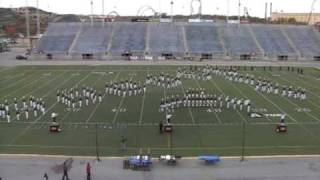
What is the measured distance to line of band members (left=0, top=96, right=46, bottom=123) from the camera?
2531cm

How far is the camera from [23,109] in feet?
88.7

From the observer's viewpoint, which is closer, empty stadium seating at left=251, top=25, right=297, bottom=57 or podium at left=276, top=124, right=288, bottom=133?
podium at left=276, top=124, right=288, bottom=133

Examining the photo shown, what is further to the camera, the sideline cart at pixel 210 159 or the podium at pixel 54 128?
the podium at pixel 54 128

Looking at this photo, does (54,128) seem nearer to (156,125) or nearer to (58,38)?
(156,125)

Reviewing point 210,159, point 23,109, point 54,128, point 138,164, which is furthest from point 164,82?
point 138,164

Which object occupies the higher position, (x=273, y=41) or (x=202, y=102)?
(x=273, y=41)

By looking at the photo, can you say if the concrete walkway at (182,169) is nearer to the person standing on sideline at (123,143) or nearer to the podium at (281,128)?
the person standing on sideline at (123,143)

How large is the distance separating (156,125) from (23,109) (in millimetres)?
7899

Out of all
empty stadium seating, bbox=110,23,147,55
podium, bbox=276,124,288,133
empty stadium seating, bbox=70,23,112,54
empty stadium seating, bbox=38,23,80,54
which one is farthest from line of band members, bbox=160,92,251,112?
empty stadium seating, bbox=38,23,80,54

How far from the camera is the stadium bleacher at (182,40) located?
65.2 m

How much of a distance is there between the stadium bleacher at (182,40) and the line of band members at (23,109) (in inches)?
1436

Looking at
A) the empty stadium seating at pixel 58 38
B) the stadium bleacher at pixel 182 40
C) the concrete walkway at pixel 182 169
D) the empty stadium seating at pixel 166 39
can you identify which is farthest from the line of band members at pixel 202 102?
the empty stadium seating at pixel 58 38

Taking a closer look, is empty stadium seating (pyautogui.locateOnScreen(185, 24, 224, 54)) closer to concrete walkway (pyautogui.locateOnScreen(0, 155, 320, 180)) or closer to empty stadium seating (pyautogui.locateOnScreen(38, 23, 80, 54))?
empty stadium seating (pyautogui.locateOnScreen(38, 23, 80, 54))

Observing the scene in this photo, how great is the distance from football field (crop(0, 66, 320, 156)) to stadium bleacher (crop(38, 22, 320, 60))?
91.3 ft
